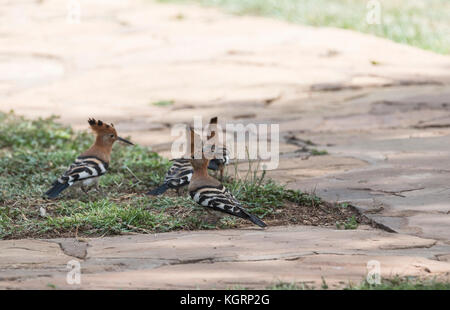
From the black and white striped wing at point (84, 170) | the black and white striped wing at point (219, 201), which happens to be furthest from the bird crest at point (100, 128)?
the black and white striped wing at point (219, 201)

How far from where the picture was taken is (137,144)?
280 inches

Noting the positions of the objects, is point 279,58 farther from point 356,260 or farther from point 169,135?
point 356,260

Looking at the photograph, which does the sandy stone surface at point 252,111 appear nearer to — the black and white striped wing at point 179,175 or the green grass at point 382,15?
the green grass at point 382,15

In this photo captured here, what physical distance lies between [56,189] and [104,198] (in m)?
0.34

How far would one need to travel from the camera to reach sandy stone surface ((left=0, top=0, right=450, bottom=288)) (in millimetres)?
3936

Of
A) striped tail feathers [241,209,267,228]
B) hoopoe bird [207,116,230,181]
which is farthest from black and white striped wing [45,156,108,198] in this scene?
striped tail feathers [241,209,267,228]

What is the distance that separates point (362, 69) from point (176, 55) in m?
2.67

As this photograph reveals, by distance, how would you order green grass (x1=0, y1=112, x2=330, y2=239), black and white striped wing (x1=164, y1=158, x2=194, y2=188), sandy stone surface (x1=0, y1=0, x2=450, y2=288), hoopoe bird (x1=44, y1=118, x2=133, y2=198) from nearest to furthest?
sandy stone surface (x1=0, y1=0, x2=450, y2=288), green grass (x1=0, y1=112, x2=330, y2=239), black and white striped wing (x1=164, y1=158, x2=194, y2=188), hoopoe bird (x1=44, y1=118, x2=133, y2=198)

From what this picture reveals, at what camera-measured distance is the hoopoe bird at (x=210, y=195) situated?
4598mm

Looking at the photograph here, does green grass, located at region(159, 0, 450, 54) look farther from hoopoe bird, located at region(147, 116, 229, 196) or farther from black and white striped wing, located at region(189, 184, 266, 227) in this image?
black and white striped wing, located at region(189, 184, 266, 227)

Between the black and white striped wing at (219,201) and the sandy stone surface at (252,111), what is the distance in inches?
4.7

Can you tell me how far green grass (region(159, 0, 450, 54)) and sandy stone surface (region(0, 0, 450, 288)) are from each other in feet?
1.72

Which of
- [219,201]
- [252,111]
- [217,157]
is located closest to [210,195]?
[219,201]

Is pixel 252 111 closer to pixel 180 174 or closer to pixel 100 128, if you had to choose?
pixel 100 128
